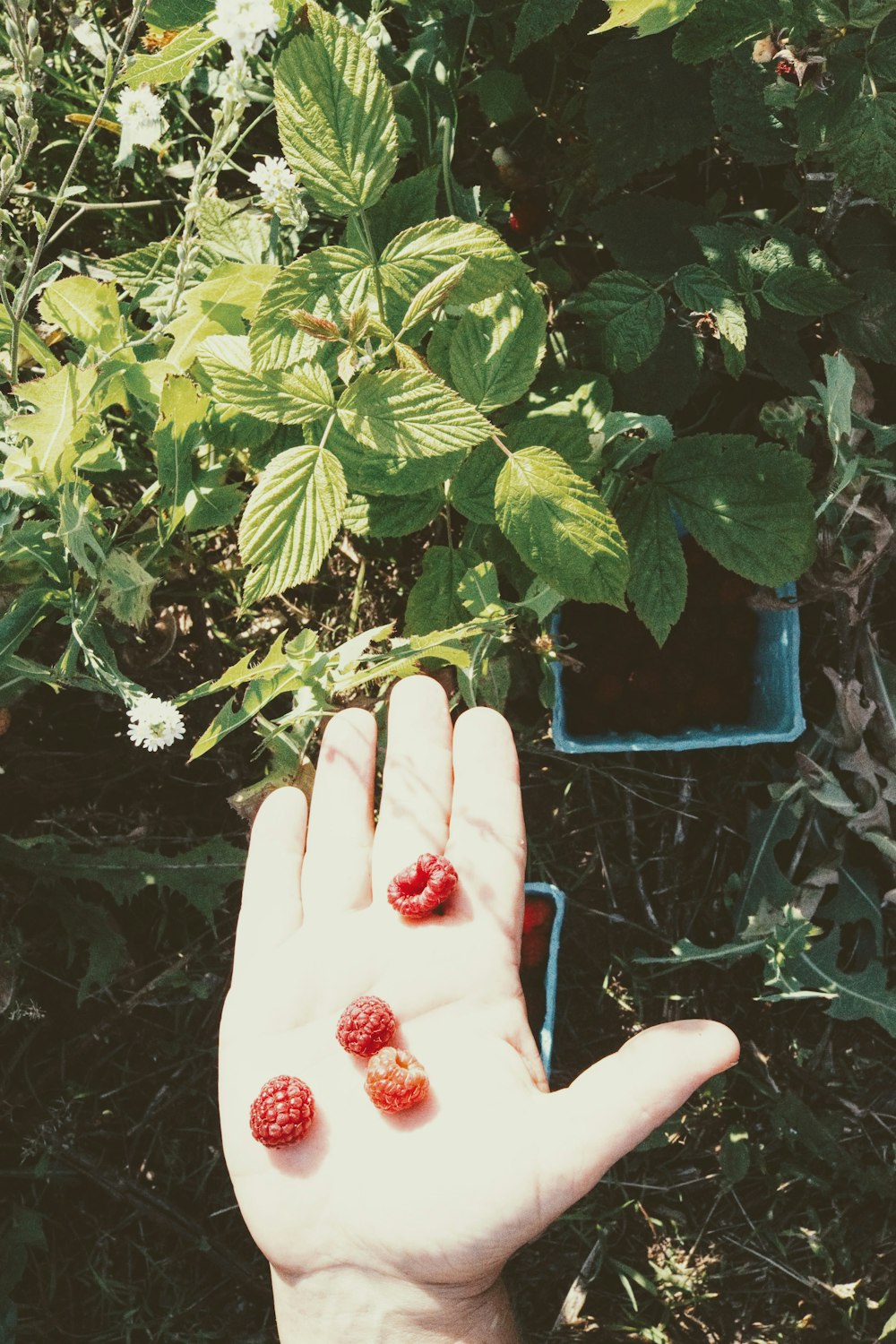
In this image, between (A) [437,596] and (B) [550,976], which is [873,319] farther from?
(B) [550,976]

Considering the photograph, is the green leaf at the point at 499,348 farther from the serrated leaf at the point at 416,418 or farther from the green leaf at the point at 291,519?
the green leaf at the point at 291,519

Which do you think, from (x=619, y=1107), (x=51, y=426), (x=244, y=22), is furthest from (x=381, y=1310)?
(x=244, y=22)

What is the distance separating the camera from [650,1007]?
2797 millimetres

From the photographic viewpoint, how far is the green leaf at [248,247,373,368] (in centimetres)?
185

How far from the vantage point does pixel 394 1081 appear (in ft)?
6.06

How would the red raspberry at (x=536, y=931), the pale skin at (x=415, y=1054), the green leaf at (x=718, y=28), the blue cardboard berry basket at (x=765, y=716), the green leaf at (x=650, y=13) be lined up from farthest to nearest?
1. the red raspberry at (x=536, y=931)
2. the blue cardboard berry basket at (x=765, y=716)
3. the pale skin at (x=415, y=1054)
4. the green leaf at (x=718, y=28)
5. the green leaf at (x=650, y=13)

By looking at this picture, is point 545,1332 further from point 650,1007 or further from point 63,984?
point 63,984

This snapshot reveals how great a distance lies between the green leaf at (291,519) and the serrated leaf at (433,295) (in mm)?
273

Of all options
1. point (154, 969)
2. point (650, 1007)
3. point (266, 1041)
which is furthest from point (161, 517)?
point (650, 1007)

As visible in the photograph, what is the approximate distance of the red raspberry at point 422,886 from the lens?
2023 mm

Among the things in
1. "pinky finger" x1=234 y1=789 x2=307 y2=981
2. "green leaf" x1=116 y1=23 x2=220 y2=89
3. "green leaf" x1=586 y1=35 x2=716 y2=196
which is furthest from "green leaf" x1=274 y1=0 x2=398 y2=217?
"pinky finger" x1=234 y1=789 x2=307 y2=981

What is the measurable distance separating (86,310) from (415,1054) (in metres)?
1.53

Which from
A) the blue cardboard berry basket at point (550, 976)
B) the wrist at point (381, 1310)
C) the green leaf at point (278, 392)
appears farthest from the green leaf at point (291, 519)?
the wrist at point (381, 1310)

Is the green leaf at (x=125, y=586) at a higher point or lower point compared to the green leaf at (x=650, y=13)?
lower
